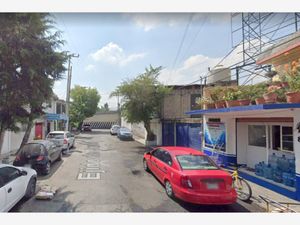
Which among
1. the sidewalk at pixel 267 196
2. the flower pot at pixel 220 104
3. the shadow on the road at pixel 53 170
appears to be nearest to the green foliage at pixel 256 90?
the flower pot at pixel 220 104

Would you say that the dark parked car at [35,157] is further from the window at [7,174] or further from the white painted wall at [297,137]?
the white painted wall at [297,137]

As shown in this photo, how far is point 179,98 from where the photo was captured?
21469 millimetres

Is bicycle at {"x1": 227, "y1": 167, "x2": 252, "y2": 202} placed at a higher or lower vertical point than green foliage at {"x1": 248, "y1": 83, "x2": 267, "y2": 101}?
lower

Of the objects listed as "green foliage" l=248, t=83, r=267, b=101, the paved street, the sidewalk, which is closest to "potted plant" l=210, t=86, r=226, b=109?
"green foliage" l=248, t=83, r=267, b=101

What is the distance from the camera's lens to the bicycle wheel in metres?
6.96

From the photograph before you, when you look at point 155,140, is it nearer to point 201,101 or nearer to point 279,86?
point 201,101

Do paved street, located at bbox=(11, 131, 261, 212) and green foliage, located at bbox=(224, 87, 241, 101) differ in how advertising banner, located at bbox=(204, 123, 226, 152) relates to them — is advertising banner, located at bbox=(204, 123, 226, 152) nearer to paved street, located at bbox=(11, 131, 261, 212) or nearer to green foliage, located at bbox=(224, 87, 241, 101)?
green foliage, located at bbox=(224, 87, 241, 101)

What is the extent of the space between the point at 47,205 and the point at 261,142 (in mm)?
7724

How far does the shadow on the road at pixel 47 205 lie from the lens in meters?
6.19

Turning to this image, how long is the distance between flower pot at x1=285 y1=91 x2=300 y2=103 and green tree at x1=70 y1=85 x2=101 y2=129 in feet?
122

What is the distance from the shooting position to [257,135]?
32.6ft

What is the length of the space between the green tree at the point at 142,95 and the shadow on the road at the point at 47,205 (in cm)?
1238

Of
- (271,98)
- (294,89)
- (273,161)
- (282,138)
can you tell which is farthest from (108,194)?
(282,138)

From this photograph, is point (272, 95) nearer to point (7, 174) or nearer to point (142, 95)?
point (7, 174)
